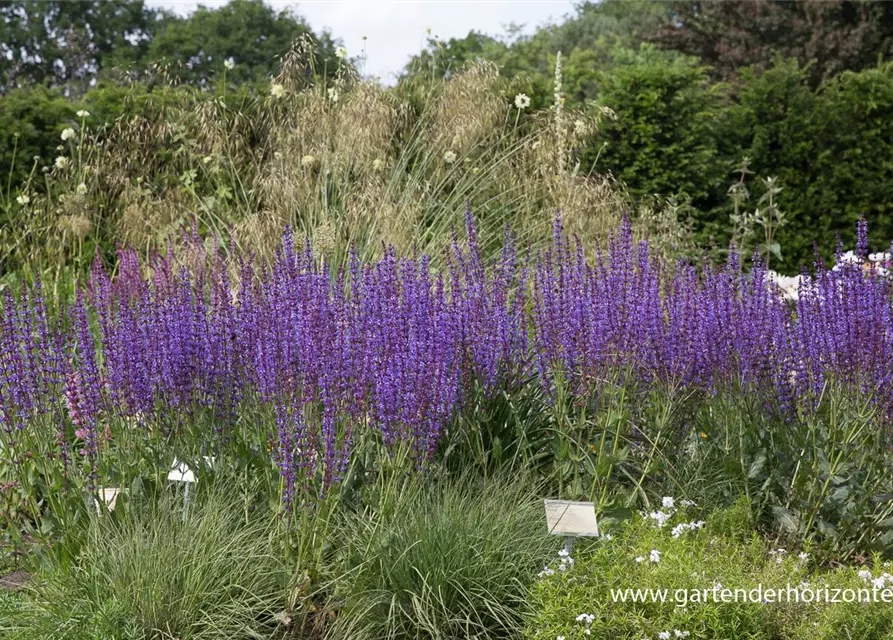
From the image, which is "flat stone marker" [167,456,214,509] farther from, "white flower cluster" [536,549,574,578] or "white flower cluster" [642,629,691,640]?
"white flower cluster" [642,629,691,640]

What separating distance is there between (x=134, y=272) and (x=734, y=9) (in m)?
19.1

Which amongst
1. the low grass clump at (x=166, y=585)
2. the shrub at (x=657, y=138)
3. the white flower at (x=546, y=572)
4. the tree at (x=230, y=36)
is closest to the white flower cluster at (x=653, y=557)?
the white flower at (x=546, y=572)

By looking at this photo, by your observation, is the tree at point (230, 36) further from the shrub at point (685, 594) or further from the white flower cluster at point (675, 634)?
the white flower cluster at point (675, 634)

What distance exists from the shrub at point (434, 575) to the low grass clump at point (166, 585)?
30 cm

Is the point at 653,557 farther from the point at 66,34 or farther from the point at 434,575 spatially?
the point at 66,34

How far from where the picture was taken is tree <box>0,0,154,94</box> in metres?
44.0

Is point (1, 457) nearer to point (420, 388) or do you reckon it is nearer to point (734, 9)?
point (420, 388)

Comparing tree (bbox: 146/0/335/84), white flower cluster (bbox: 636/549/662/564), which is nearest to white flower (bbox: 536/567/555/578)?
white flower cluster (bbox: 636/549/662/564)

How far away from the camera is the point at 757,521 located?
160 inches

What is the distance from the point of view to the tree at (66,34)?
1734 inches

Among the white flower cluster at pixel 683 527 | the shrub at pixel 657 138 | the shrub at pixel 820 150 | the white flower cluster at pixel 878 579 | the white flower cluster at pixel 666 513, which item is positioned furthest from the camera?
the shrub at pixel 820 150

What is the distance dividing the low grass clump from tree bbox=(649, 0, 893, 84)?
18.4 meters

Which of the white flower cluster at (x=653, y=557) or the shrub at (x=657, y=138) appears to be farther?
the shrub at (x=657, y=138)

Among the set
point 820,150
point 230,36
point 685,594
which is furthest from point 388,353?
point 230,36
